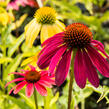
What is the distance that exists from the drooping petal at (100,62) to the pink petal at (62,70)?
0.06 metres

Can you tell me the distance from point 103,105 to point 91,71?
83cm

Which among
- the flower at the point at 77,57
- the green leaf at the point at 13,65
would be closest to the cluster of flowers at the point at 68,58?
the flower at the point at 77,57

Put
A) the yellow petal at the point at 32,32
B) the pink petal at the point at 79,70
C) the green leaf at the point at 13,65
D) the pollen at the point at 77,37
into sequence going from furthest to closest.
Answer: the green leaf at the point at 13,65, the yellow petal at the point at 32,32, the pollen at the point at 77,37, the pink petal at the point at 79,70

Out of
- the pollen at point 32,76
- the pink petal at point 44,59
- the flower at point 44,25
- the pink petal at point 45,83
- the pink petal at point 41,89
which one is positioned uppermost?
the flower at point 44,25

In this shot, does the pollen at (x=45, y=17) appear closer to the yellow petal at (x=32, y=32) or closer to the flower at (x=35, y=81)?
the yellow petal at (x=32, y=32)

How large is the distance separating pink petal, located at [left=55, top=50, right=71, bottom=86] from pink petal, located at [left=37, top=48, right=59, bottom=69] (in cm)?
3

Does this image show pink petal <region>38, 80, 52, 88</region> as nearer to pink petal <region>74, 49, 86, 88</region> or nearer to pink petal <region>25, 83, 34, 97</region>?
pink petal <region>25, 83, 34, 97</region>

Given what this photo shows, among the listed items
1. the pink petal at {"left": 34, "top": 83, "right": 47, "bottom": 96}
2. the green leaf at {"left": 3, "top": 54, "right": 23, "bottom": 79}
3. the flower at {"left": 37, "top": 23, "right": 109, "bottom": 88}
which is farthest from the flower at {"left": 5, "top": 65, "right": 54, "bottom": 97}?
the green leaf at {"left": 3, "top": 54, "right": 23, "bottom": 79}

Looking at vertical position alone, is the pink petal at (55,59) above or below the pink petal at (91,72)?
above

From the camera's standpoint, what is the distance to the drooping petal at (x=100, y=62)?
0.46 metres

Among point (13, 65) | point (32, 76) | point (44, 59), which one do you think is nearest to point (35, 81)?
point (32, 76)

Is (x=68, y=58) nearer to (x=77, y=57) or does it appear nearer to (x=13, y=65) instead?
(x=77, y=57)

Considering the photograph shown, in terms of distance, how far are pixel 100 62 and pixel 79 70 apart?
0.06 meters

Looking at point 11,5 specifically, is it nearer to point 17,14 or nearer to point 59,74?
point 17,14
